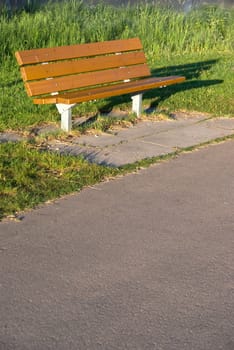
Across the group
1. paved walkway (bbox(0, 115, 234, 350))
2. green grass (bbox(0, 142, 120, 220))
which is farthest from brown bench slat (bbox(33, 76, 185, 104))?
paved walkway (bbox(0, 115, 234, 350))

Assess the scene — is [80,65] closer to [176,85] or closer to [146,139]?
[146,139]

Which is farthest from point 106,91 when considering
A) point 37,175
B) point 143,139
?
point 37,175

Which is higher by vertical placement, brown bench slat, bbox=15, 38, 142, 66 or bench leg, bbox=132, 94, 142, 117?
brown bench slat, bbox=15, 38, 142, 66


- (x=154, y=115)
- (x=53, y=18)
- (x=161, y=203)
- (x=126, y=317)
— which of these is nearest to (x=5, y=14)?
(x=53, y=18)

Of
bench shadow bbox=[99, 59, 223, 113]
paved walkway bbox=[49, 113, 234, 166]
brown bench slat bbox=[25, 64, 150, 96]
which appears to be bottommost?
paved walkway bbox=[49, 113, 234, 166]

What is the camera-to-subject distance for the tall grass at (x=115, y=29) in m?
12.5

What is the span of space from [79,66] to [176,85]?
2.81 meters

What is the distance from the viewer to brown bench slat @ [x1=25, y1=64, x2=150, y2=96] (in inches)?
309

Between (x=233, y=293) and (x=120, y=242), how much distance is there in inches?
37.6

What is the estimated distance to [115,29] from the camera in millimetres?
14445

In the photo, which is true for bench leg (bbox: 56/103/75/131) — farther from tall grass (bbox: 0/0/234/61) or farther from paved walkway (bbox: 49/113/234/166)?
tall grass (bbox: 0/0/234/61)

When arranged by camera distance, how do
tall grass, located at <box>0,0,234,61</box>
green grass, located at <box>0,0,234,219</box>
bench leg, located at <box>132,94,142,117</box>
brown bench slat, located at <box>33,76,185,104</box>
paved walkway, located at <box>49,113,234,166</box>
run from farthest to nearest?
1. tall grass, located at <box>0,0,234,61</box>
2. bench leg, located at <box>132,94,142,117</box>
3. brown bench slat, located at <box>33,76,185,104</box>
4. paved walkway, located at <box>49,113,234,166</box>
5. green grass, located at <box>0,0,234,219</box>

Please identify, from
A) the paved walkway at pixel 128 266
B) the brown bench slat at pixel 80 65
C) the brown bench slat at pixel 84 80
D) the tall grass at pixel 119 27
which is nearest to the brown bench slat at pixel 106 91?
the brown bench slat at pixel 84 80

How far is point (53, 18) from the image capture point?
14.1 m
